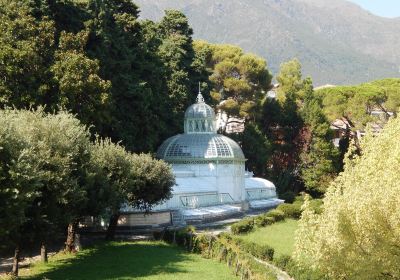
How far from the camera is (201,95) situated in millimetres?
58375

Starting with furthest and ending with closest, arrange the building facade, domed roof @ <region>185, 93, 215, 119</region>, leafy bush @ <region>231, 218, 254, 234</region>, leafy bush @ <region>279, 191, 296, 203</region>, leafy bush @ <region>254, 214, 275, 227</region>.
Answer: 1. leafy bush @ <region>279, 191, 296, 203</region>
2. domed roof @ <region>185, 93, 215, 119</region>
3. the building facade
4. leafy bush @ <region>254, 214, 275, 227</region>
5. leafy bush @ <region>231, 218, 254, 234</region>

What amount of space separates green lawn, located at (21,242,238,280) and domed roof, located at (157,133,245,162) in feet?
66.2

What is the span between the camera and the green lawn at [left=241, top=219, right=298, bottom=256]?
32.7 m

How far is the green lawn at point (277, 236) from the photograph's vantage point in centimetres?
3269

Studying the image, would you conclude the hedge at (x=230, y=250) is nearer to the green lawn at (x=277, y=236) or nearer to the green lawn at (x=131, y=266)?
the green lawn at (x=131, y=266)

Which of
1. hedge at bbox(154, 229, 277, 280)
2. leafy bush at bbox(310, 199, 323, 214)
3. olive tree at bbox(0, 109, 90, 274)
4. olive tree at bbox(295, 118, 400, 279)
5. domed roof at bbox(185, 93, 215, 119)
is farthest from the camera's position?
domed roof at bbox(185, 93, 215, 119)

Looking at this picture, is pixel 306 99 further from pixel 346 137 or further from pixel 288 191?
pixel 288 191

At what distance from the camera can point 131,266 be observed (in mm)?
27719

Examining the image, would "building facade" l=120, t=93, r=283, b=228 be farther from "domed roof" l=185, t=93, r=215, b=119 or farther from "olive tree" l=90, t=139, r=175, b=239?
"olive tree" l=90, t=139, r=175, b=239

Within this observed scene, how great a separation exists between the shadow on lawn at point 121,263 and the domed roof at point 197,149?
19283 millimetres

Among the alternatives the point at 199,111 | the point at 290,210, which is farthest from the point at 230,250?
the point at 199,111

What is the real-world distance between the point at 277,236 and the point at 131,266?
12714 millimetres

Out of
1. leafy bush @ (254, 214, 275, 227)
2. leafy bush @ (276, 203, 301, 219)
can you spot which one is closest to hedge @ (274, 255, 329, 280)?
leafy bush @ (254, 214, 275, 227)

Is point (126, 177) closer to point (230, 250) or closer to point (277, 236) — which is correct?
point (230, 250)
